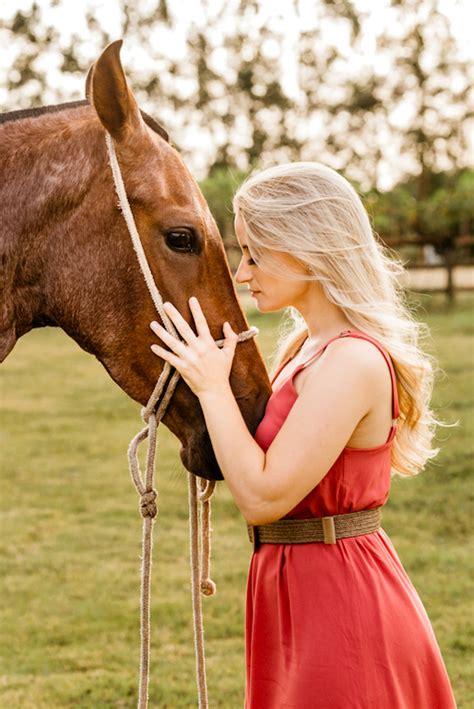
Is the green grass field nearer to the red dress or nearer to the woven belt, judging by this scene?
the red dress

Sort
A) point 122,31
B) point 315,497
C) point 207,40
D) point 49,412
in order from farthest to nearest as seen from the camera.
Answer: point 207,40 → point 122,31 → point 49,412 → point 315,497

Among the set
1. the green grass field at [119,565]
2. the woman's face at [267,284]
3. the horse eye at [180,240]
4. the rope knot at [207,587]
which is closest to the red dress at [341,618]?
the woman's face at [267,284]

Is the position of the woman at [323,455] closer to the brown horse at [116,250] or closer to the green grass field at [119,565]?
the brown horse at [116,250]

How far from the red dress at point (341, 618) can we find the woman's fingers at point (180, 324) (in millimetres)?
261

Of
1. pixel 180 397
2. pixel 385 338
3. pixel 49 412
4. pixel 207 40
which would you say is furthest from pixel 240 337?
pixel 207 40

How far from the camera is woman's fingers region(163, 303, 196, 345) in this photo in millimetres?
2119

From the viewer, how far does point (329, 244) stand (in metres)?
2.12

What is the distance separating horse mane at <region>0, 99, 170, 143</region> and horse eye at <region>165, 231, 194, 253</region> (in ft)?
0.98

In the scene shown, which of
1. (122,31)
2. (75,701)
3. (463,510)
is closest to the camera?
(75,701)

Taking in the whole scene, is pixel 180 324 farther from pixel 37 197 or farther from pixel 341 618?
pixel 341 618

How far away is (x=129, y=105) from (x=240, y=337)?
0.61 meters

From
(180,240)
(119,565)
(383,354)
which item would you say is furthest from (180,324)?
(119,565)

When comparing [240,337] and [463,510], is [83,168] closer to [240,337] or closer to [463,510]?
[240,337]

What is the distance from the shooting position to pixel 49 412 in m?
10.6
